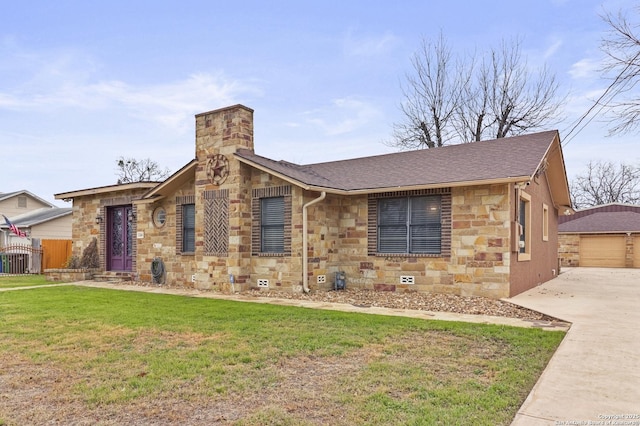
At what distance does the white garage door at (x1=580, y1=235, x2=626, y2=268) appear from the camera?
23.4m

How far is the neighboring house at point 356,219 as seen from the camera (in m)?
9.56

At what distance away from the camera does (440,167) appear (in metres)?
11.1

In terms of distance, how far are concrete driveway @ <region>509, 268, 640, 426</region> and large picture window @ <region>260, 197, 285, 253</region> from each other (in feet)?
19.3

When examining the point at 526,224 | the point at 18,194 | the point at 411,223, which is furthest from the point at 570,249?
the point at 18,194

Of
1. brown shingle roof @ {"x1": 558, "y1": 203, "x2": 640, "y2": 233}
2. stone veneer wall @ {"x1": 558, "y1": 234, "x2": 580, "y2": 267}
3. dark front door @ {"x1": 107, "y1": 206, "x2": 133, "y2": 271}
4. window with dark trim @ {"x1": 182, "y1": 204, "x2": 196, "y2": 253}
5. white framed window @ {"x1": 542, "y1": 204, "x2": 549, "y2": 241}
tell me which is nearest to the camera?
window with dark trim @ {"x1": 182, "y1": 204, "x2": 196, "y2": 253}

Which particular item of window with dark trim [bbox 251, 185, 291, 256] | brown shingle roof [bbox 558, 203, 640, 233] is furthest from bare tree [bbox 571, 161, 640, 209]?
window with dark trim [bbox 251, 185, 291, 256]

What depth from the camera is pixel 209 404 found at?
3.51m

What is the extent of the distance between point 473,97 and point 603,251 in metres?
11.1

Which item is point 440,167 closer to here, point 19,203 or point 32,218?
point 32,218

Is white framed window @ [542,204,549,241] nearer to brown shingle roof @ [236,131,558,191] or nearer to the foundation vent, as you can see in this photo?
brown shingle roof @ [236,131,558,191]

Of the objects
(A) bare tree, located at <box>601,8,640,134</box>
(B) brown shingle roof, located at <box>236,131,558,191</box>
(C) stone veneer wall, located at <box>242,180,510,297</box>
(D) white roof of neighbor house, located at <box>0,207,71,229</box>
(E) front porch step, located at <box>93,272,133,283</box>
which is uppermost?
(A) bare tree, located at <box>601,8,640,134</box>

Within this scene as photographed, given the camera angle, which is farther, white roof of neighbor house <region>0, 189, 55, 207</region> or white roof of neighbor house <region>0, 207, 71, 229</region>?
white roof of neighbor house <region>0, 189, 55, 207</region>

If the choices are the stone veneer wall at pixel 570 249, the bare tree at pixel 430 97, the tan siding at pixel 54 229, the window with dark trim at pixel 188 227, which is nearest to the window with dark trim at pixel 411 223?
the window with dark trim at pixel 188 227

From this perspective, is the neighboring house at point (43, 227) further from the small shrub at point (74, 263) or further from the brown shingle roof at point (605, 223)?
the brown shingle roof at point (605, 223)
